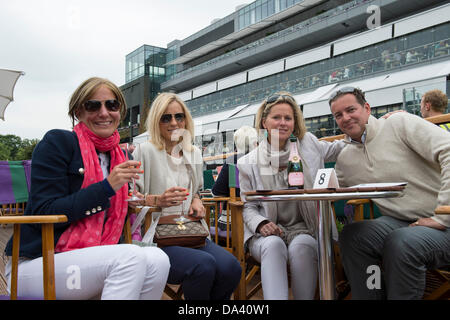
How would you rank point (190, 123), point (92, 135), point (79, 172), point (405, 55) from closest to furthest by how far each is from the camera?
point (79, 172) < point (92, 135) < point (190, 123) < point (405, 55)

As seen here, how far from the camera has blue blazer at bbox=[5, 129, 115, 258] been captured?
1.66 metres

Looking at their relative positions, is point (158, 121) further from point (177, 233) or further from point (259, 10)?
point (259, 10)

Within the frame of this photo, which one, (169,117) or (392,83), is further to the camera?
(392,83)

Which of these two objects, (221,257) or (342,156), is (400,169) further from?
(221,257)

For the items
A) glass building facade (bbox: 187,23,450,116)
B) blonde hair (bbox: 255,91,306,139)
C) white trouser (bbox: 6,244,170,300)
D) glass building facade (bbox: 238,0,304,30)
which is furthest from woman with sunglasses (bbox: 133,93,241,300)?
glass building facade (bbox: 238,0,304,30)

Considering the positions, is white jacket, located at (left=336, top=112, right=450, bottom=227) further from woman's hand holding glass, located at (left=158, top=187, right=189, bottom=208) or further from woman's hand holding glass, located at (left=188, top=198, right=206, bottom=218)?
Result: woman's hand holding glass, located at (left=158, top=187, right=189, bottom=208)

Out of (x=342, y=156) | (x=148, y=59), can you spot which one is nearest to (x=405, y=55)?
(x=342, y=156)

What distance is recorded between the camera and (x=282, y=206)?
101 inches

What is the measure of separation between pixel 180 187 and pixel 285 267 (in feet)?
2.55

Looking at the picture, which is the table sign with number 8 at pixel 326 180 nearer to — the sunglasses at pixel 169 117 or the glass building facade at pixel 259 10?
Answer: the sunglasses at pixel 169 117

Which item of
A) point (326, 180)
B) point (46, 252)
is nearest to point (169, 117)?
point (326, 180)

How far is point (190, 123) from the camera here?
2562 millimetres
